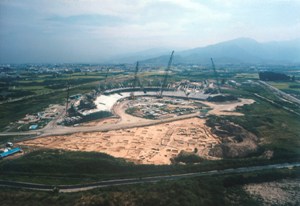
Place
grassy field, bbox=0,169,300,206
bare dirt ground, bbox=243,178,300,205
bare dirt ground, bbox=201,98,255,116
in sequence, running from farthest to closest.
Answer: bare dirt ground, bbox=201,98,255,116
bare dirt ground, bbox=243,178,300,205
grassy field, bbox=0,169,300,206

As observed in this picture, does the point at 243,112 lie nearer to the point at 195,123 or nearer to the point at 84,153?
the point at 195,123

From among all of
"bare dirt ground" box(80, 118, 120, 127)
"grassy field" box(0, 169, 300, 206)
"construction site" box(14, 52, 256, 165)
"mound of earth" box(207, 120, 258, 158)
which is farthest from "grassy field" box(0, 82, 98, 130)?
"mound of earth" box(207, 120, 258, 158)

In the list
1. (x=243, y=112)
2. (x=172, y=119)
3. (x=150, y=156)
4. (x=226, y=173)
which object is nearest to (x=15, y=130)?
(x=150, y=156)

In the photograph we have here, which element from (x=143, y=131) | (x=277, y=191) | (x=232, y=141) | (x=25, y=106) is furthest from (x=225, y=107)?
(x=25, y=106)

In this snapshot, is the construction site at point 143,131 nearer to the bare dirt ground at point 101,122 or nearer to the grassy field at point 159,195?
the bare dirt ground at point 101,122

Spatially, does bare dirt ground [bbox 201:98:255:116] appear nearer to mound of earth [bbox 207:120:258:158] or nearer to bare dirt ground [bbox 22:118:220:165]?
mound of earth [bbox 207:120:258:158]

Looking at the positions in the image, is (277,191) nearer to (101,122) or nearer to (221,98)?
(101,122)
